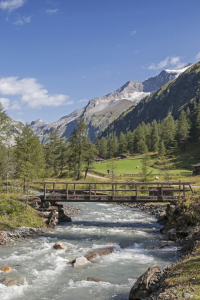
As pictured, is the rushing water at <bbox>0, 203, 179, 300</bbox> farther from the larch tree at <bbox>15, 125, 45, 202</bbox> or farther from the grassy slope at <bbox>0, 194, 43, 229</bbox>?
the larch tree at <bbox>15, 125, 45, 202</bbox>

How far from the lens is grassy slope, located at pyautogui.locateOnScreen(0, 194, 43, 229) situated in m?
22.3

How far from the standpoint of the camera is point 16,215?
77.6 ft

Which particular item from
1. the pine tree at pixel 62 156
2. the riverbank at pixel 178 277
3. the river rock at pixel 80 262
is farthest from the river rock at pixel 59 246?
the pine tree at pixel 62 156

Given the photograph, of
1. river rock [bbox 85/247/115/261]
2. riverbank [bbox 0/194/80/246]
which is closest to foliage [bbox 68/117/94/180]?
riverbank [bbox 0/194/80/246]

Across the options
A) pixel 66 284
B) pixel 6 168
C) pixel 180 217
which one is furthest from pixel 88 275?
pixel 6 168

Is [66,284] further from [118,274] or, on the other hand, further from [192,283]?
[192,283]

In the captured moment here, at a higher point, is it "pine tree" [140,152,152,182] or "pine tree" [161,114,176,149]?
"pine tree" [161,114,176,149]

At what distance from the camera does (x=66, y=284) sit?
39.9 ft

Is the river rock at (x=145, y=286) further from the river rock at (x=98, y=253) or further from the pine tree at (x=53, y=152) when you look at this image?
the pine tree at (x=53, y=152)

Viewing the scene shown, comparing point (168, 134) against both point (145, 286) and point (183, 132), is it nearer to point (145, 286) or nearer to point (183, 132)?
point (183, 132)

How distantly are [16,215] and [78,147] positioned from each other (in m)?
38.1

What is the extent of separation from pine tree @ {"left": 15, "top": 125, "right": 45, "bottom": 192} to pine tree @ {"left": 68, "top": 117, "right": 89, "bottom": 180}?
26.6m

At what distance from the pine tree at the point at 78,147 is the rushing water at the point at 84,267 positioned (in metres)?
35.1

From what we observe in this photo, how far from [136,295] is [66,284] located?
14.1 ft
